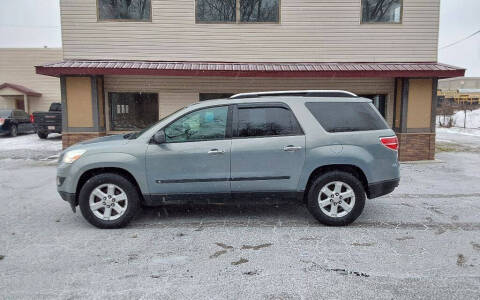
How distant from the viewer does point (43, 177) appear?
8.40 meters

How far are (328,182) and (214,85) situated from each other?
7.12 m

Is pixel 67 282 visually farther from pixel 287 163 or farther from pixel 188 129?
pixel 287 163

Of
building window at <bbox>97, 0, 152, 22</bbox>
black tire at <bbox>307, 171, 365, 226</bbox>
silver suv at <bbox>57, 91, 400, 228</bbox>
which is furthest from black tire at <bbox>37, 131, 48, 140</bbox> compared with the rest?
black tire at <bbox>307, 171, 365, 226</bbox>

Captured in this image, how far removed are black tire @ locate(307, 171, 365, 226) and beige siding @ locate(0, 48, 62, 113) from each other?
948 inches

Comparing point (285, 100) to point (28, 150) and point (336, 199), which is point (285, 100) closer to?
point (336, 199)

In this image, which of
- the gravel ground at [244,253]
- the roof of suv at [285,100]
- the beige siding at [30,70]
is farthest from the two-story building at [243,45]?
the beige siding at [30,70]

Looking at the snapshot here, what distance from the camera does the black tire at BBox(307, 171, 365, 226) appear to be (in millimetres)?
4668

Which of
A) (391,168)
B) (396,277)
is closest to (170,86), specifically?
(391,168)

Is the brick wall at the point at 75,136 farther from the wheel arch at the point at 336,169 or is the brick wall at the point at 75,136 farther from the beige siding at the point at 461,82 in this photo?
the beige siding at the point at 461,82

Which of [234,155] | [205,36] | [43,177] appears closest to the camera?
[234,155]

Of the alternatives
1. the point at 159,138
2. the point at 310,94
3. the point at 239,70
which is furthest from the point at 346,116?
the point at 239,70

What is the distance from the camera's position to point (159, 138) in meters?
4.55

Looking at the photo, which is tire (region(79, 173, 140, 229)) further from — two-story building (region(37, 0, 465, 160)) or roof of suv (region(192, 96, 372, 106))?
Result: two-story building (region(37, 0, 465, 160))

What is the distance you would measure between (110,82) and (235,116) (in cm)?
754
